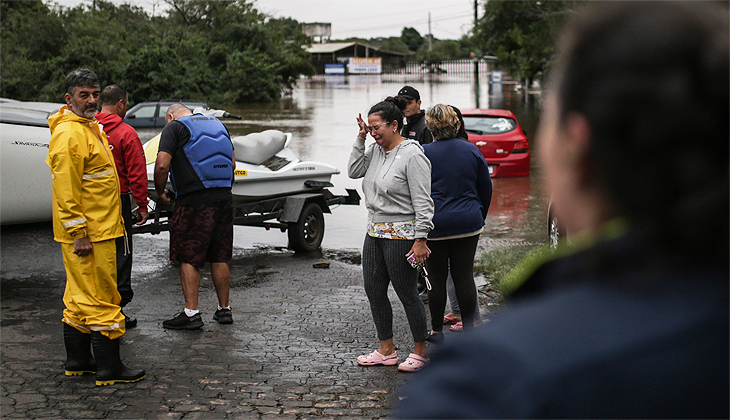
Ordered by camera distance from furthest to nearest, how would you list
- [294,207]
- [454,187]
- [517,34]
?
[517,34] < [294,207] < [454,187]

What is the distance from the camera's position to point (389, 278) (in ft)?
17.3

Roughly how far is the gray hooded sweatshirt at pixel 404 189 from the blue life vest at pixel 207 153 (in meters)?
1.53

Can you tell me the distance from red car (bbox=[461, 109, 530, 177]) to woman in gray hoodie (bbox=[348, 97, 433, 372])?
936cm

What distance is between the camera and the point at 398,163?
5.16m

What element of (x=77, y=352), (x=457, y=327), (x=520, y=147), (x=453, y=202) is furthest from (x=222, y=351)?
(x=520, y=147)

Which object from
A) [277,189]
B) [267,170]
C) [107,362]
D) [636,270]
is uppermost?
[636,270]

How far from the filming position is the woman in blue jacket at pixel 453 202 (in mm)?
5406

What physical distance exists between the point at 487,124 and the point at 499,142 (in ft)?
1.92

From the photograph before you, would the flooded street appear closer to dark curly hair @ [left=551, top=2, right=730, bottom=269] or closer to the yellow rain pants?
the yellow rain pants

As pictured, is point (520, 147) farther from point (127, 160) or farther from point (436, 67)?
point (436, 67)

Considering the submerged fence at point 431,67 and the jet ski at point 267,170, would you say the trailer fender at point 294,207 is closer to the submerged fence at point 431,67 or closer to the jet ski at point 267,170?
the jet ski at point 267,170

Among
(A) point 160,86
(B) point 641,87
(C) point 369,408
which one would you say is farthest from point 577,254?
(A) point 160,86

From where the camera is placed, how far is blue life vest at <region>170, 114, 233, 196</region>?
6.06 meters

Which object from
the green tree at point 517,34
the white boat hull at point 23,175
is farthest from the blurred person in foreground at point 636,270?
the green tree at point 517,34
